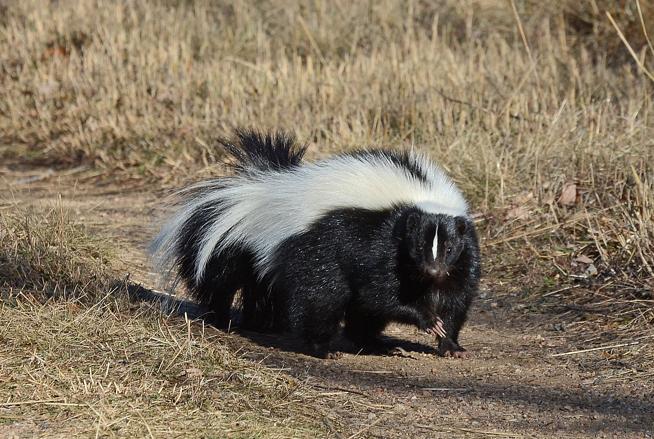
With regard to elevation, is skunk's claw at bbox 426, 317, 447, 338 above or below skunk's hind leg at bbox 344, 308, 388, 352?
above

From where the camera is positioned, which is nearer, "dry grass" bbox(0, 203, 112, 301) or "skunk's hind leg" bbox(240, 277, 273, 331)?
"dry grass" bbox(0, 203, 112, 301)

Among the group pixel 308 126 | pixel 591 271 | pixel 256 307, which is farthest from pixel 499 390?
pixel 308 126

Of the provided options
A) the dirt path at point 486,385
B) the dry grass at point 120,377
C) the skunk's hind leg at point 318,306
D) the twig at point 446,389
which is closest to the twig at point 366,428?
the dirt path at point 486,385

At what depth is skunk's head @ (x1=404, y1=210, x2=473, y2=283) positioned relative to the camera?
206 inches

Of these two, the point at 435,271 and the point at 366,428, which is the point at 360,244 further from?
the point at 366,428

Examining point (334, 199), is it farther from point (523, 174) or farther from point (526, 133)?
point (526, 133)

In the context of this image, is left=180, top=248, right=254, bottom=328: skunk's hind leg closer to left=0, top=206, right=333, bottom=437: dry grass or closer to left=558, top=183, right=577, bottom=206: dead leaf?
left=0, top=206, right=333, bottom=437: dry grass

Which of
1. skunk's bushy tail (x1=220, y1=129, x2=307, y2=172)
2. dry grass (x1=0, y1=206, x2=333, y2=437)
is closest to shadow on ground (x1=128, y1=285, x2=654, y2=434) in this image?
dry grass (x1=0, y1=206, x2=333, y2=437)

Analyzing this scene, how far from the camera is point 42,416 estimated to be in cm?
409

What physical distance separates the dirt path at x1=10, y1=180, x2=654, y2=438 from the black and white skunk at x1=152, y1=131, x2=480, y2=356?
0.73 ft

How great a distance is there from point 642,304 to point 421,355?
49.5 inches

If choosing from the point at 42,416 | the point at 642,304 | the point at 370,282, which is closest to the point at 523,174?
the point at 642,304

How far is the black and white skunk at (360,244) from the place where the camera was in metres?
5.38

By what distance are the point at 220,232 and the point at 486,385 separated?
66.2 inches
